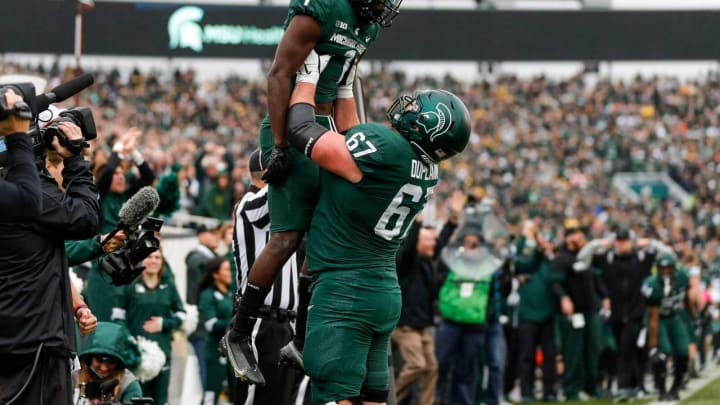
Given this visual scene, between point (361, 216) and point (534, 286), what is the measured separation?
904 centimetres

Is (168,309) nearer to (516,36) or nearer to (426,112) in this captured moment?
(426,112)

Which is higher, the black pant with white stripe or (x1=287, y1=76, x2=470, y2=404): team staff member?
(x1=287, y1=76, x2=470, y2=404): team staff member

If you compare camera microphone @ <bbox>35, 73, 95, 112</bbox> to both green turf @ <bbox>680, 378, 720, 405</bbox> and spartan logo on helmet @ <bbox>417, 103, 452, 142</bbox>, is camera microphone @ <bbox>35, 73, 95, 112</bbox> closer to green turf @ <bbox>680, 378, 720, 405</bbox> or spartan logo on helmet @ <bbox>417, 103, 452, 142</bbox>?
spartan logo on helmet @ <bbox>417, 103, 452, 142</bbox>

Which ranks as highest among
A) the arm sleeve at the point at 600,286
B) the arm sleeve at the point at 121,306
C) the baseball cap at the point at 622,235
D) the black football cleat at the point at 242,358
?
the baseball cap at the point at 622,235

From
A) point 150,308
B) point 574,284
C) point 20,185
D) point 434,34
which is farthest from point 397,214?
point 434,34

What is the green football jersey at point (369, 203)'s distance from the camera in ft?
19.9

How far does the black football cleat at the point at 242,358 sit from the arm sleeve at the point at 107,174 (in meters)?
3.22

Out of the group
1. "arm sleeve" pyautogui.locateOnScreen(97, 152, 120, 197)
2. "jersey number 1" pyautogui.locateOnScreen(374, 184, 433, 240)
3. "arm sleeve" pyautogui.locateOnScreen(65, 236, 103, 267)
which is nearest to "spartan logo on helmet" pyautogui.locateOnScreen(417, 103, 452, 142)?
"jersey number 1" pyautogui.locateOnScreen(374, 184, 433, 240)

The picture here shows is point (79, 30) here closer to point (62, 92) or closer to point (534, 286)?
point (62, 92)

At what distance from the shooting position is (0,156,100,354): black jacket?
224 inches

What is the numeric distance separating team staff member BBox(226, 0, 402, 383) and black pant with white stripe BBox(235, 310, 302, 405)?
0.77 metres

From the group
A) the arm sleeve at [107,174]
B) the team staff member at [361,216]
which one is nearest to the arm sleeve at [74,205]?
the team staff member at [361,216]

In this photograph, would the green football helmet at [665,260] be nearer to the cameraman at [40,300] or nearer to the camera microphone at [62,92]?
the camera microphone at [62,92]

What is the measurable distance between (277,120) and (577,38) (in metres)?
34.4
